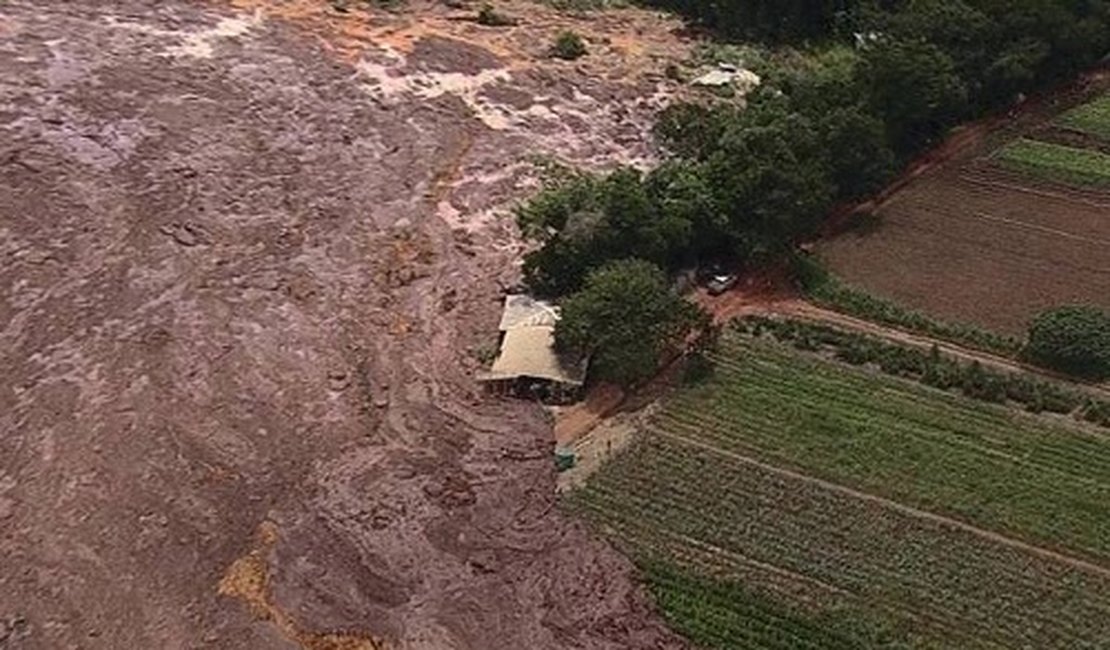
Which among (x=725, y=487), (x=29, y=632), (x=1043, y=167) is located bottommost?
(x=29, y=632)

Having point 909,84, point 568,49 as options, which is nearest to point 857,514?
point 909,84

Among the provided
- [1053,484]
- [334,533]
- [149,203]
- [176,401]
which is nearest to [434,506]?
[334,533]

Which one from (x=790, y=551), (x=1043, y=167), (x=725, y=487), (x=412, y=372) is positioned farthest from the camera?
(x=1043, y=167)

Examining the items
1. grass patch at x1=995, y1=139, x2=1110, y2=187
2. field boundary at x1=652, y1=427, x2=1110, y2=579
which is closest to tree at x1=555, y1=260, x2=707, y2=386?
field boundary at x1=652, y1=427, x2=1110, y2=579

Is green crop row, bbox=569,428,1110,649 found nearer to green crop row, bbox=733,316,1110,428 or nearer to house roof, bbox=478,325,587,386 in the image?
house roof, bbox=478,325,587,386

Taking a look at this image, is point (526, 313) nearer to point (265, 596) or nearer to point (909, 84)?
point (265, 596)

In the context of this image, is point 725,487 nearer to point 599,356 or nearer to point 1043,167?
point 599,356
